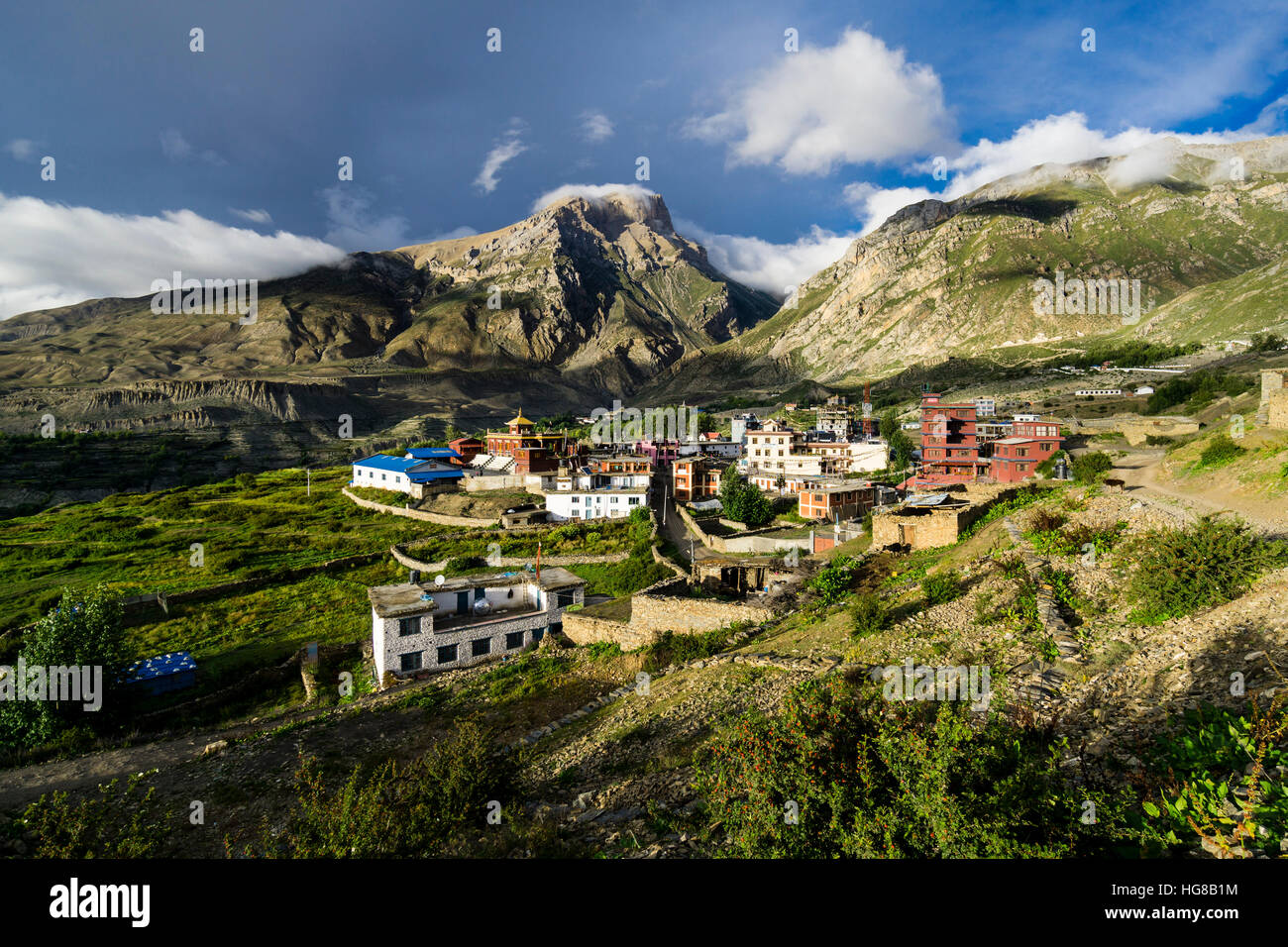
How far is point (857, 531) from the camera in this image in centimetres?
3319

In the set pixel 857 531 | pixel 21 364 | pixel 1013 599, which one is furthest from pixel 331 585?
pixel 21 364

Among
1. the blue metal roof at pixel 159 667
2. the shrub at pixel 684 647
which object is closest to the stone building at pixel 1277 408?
the shrub at pixel 684 647

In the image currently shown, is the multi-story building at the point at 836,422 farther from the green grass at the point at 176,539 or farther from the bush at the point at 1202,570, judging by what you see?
the bush at the point at 1202,570

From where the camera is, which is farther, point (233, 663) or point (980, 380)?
point (980, 380)

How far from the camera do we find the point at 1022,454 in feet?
149

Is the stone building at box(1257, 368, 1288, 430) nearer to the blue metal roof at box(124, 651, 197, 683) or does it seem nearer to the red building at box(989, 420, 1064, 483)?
the red building at box(989, 420, 1064, 483)

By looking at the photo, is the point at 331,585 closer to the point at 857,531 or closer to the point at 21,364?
the point at 857,531

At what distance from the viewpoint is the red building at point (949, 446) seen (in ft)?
159
